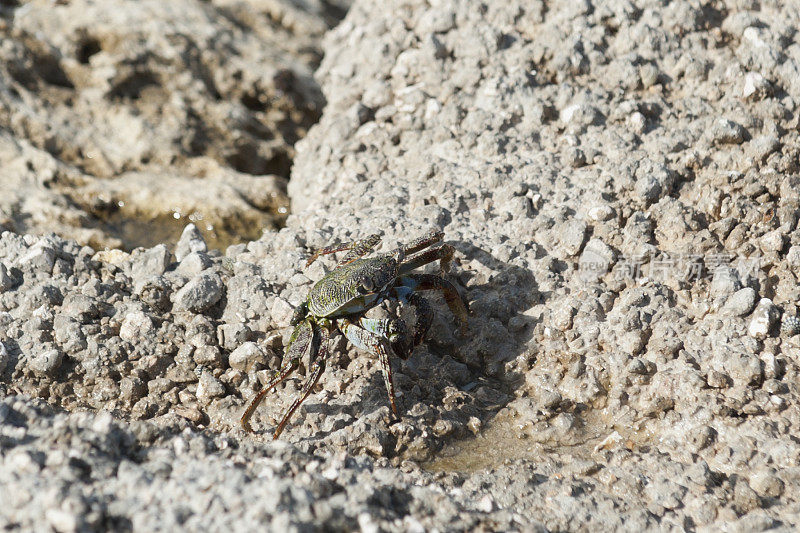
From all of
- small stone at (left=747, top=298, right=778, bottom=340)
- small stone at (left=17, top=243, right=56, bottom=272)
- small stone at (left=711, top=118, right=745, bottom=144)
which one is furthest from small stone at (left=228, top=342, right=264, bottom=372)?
small stone at (left=711, top=118, right=745, bottom=144)

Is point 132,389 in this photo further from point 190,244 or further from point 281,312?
point 190,244

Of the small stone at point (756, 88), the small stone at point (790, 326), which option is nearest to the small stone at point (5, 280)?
the small stone at point (790, 326)

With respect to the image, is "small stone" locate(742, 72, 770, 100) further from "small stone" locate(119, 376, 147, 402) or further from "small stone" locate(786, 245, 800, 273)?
"small stone" locate(119, 376, 147, 402)

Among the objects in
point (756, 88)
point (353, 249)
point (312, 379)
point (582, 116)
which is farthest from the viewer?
point (582, 116)

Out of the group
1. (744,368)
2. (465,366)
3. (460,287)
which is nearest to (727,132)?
(744,368)

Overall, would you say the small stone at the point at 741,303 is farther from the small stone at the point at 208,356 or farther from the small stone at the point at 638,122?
the small stone at the point at 208,356

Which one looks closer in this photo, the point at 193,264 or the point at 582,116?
the point at 193,264

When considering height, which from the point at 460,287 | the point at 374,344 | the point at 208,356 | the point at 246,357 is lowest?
the point at 208,356

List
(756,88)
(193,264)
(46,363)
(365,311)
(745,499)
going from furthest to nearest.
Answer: (756,88) < (193,264) < (365,311) < (46,363) < (745,499)
